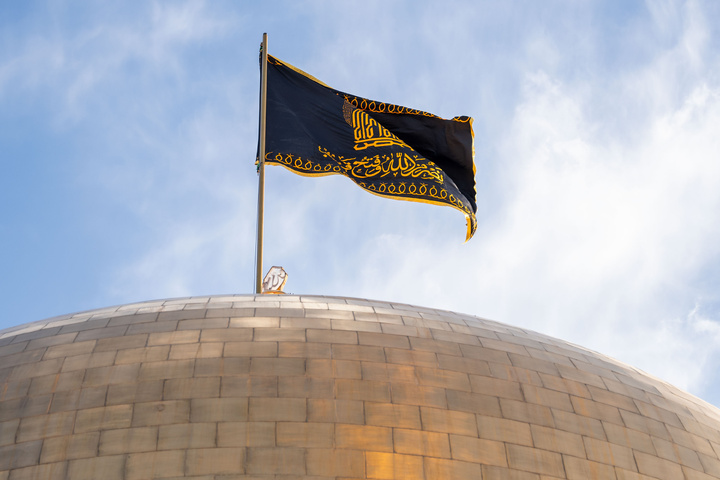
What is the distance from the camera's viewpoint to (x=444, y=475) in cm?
995

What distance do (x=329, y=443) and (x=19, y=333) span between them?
19.4 ft

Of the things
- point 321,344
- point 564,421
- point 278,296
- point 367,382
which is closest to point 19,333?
point 278,296

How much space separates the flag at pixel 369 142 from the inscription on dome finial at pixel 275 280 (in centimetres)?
205

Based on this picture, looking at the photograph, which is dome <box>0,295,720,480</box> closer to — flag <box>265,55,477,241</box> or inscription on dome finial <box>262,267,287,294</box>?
inscription on dome finial <box>262,267,287,294</box>

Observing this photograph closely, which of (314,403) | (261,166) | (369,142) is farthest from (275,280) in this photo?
(314,403)

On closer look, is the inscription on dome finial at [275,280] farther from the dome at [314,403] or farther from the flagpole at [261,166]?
the dome at [314,403]

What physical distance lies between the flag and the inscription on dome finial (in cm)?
205

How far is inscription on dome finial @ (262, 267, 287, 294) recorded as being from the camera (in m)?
15.5

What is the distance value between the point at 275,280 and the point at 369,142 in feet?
11.9

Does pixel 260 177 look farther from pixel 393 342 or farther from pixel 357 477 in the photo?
pixel 357 477

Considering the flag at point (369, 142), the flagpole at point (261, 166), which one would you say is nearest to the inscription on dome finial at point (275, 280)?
the flagpole at point (261, 166)

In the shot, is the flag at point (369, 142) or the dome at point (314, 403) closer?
the dome at point (314, 403)

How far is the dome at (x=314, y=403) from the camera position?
9.84m

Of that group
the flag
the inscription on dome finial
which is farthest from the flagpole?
the inscription on dome finial
